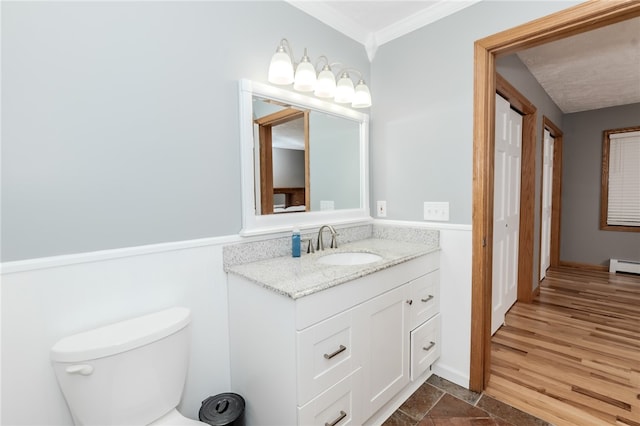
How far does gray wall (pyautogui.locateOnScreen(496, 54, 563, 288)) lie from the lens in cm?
242

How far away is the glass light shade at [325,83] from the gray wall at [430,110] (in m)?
0.57

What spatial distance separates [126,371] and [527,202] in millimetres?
3547

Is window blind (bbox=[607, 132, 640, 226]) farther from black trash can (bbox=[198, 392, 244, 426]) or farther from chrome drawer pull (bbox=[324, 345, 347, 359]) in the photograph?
black trash can (bbox=[198, 392, 244, 426])

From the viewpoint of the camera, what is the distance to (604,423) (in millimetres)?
1562

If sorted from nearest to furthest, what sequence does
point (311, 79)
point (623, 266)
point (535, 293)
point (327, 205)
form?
point (311, 79) < point (327, 205) < point (535, 293) < point (623, 266)

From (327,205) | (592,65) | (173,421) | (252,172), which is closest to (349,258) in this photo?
(327,205)

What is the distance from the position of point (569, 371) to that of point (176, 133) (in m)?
2.77

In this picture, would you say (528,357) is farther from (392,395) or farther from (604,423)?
(392,395)

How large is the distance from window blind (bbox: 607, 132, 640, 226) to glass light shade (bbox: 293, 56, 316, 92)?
4.92 m

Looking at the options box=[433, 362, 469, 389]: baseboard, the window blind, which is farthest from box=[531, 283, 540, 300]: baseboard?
the window blind

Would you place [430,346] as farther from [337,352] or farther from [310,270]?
[310,270]

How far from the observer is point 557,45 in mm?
2375

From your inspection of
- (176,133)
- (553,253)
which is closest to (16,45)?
(176,133)

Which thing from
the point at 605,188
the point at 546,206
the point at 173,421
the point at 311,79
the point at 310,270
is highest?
the point at 311,79
